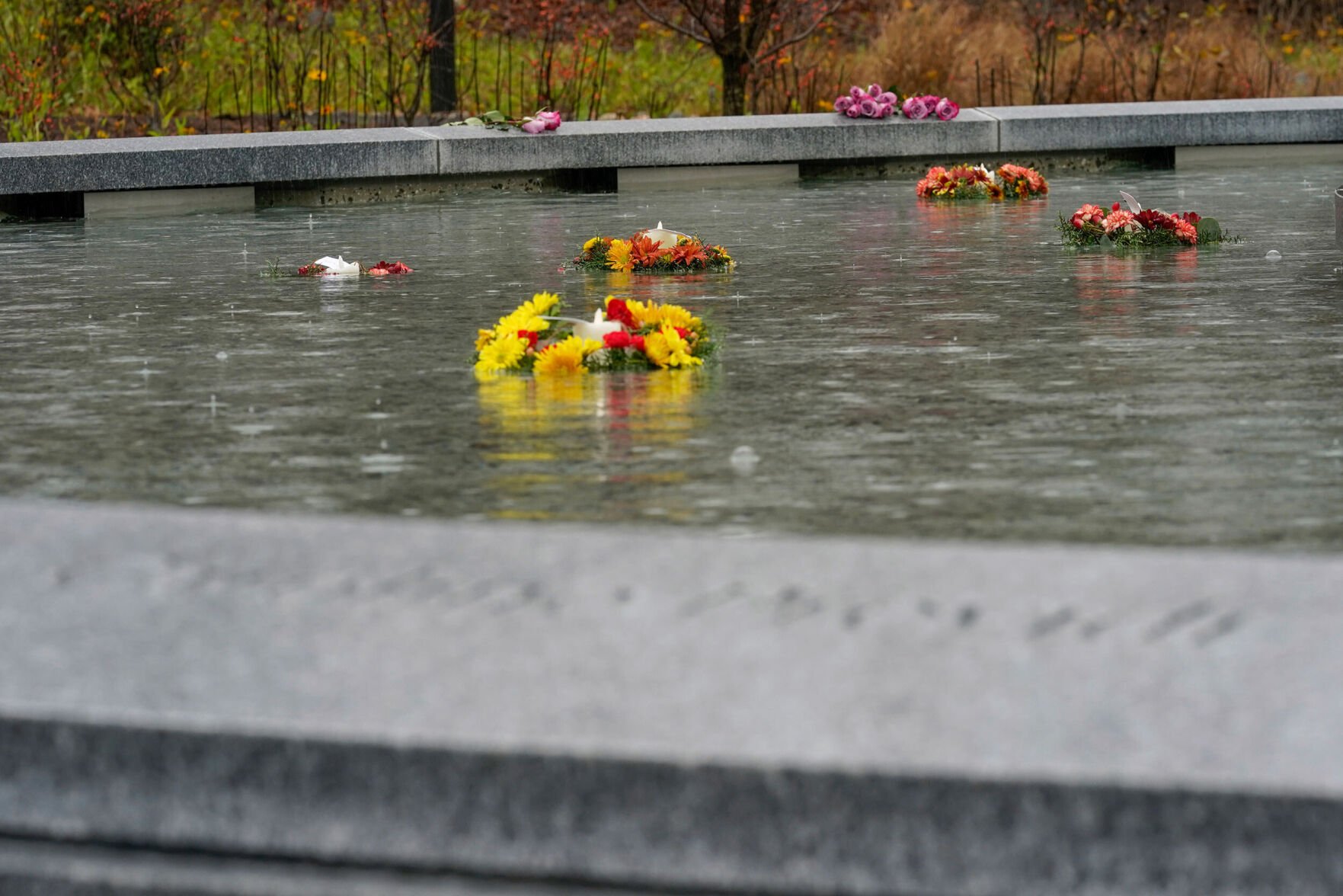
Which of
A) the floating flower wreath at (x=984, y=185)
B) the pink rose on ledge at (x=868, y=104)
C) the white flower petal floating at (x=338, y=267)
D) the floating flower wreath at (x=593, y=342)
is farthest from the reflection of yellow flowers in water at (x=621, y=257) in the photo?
the pink rose on ledge at (x=868, y=104)

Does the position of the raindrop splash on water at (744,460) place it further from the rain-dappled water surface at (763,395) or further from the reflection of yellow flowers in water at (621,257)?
the reflection of yellow flowers in water at (621,257)

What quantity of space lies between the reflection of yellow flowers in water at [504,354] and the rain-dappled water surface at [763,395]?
11cm

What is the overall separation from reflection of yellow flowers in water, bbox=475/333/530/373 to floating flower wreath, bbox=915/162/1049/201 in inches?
284

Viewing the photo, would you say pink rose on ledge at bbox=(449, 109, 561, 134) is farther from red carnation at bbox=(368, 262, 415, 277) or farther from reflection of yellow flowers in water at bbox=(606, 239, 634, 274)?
Result: reflection of yellow flowers in water at bbox=(606, 239, 634, 274)

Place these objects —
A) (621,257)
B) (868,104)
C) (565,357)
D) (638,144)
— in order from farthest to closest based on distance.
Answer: (868,104)
(638,144)
(621,257)
(565,357)

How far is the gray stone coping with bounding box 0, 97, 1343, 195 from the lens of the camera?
12828mm

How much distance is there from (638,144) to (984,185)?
260 centimetres

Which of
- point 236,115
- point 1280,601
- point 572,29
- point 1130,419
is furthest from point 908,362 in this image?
point 572,29

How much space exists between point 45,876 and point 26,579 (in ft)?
1.45

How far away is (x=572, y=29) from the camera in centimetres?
2611

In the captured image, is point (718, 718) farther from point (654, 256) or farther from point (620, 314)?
point (654, 256)

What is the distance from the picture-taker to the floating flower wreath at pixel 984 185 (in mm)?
12578

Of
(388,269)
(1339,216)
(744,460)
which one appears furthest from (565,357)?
(1339,216)

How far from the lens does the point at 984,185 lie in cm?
1262
